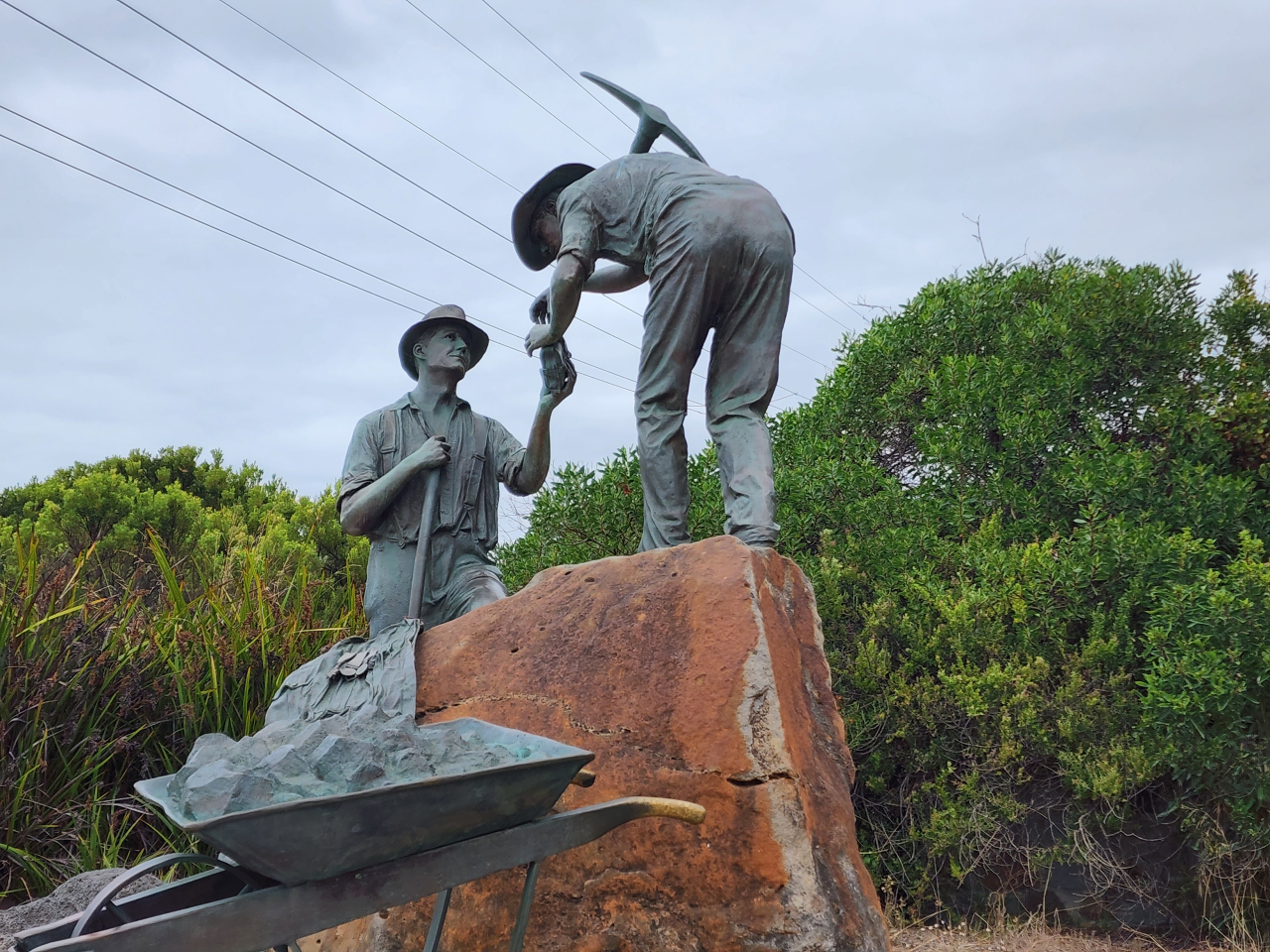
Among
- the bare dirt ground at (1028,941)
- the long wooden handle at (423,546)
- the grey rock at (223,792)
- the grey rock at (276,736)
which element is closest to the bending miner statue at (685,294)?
the long wooden handle at (423,546)

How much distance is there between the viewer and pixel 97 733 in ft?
17.1

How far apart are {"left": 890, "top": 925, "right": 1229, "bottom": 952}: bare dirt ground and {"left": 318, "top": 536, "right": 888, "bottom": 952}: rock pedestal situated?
211 cm

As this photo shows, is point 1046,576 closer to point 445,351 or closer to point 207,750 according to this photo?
point 445,351

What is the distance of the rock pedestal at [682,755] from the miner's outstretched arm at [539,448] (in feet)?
2.26

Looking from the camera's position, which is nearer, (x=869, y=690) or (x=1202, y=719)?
(x=1202, y=719)

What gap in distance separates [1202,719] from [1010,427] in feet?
6.25

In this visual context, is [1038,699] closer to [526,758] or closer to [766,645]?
[766,645]

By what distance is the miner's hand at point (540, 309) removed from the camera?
150 inches

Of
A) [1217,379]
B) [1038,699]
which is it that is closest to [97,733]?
[1038,699]

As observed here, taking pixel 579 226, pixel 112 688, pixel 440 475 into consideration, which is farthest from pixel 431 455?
pixel 112 688

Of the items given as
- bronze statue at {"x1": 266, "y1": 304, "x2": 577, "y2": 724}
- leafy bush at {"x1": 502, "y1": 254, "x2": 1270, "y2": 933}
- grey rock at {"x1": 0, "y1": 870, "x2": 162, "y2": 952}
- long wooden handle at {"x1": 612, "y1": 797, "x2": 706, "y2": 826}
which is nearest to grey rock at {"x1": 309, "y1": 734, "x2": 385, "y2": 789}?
long wooden handle at {"x1": 612, "y1": 797, "x2": 706, "y2": 826}

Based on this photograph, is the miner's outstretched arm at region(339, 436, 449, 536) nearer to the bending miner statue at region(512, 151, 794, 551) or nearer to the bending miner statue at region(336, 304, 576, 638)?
the bending miner statue at region(336, 304, 576, 638)

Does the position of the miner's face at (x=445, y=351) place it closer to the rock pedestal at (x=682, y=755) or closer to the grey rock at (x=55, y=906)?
the rock pedestal at (x=682, y=755)

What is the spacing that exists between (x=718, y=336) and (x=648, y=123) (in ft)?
2.99
